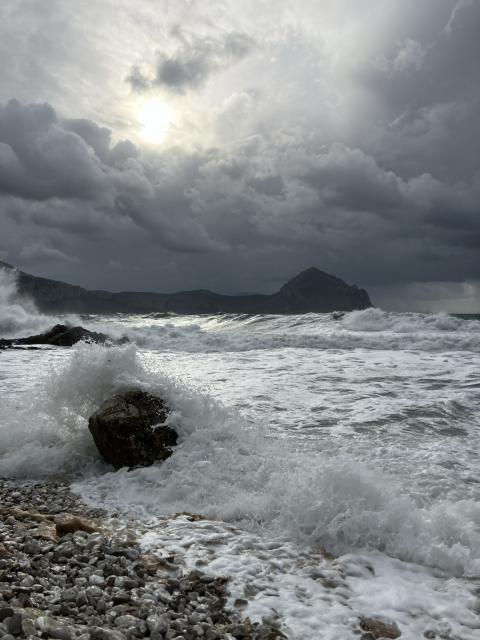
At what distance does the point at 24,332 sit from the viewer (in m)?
31.8

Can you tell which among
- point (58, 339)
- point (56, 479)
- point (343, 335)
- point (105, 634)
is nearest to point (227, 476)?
point (56, 479)

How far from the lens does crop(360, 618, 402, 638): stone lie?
103 inches

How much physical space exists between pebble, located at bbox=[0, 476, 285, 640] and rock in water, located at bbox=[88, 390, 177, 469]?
7.53 feet

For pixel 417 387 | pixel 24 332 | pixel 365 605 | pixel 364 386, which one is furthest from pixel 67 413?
pixel 24 332

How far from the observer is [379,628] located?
2.66 m

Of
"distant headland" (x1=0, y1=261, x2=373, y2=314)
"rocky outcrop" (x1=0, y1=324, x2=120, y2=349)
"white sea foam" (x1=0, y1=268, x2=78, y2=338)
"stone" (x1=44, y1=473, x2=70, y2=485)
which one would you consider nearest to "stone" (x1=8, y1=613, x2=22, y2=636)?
"stone" (x1=44, y1=473, x2=70, y2=485)

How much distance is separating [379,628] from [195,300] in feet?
336

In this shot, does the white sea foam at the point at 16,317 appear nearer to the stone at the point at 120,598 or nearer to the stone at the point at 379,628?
the stone at the point at 120,598

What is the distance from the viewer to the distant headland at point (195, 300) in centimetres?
10450

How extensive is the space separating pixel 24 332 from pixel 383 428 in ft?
105

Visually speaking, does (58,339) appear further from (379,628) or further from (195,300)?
(195,300)

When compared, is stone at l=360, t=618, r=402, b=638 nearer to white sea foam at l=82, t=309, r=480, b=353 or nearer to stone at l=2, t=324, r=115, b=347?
white sea foam at l=82, t=309, r=480, b=353

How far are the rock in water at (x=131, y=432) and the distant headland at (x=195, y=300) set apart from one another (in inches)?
3629

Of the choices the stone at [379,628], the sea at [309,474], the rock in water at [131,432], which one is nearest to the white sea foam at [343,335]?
the sea at [309,474]
